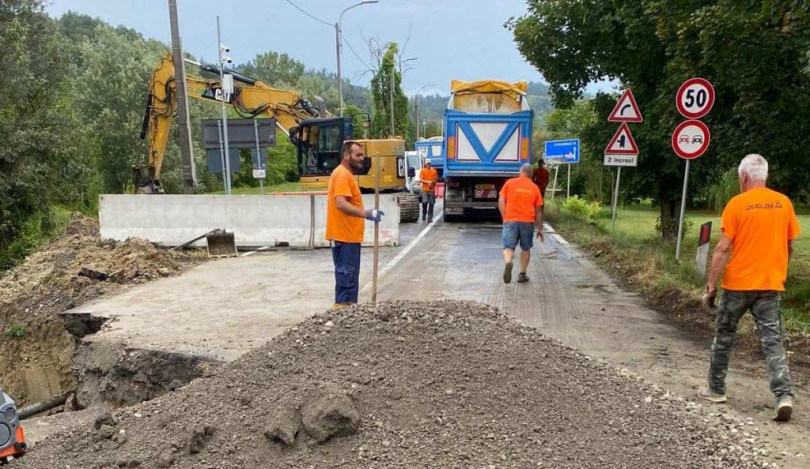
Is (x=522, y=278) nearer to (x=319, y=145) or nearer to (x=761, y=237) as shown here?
(x=761, y=237)

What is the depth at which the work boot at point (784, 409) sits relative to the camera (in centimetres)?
484

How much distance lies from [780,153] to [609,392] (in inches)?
244

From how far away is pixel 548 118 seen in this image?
142 ft

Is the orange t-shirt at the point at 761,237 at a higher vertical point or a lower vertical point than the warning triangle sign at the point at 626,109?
lower

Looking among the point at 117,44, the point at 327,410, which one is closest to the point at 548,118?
the point at 117,44

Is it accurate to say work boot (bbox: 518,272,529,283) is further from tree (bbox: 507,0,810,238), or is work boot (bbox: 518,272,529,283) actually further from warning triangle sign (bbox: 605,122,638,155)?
warning triangle sign (bbox: 605,122,638,155)

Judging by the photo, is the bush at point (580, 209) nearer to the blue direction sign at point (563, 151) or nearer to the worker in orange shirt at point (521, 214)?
the blue direction sign at point (563, 151)

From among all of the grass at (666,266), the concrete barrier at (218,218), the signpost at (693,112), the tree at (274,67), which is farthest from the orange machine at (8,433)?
the tree at (274,67)

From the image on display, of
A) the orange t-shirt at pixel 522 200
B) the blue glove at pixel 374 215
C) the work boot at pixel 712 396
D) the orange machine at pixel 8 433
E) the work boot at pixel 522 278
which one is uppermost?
the blue glove at pixel 374 215

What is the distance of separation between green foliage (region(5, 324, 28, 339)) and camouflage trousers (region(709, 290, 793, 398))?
29.1 ft

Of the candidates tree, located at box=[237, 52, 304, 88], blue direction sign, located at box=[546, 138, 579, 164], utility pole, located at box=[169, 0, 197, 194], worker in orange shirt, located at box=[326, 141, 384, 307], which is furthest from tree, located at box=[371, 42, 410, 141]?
tree, located at box=[237, 52, 304, 88]

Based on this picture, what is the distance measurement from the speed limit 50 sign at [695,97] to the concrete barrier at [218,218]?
6370mm

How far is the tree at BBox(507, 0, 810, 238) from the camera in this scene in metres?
8.85

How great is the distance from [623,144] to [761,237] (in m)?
8.52
